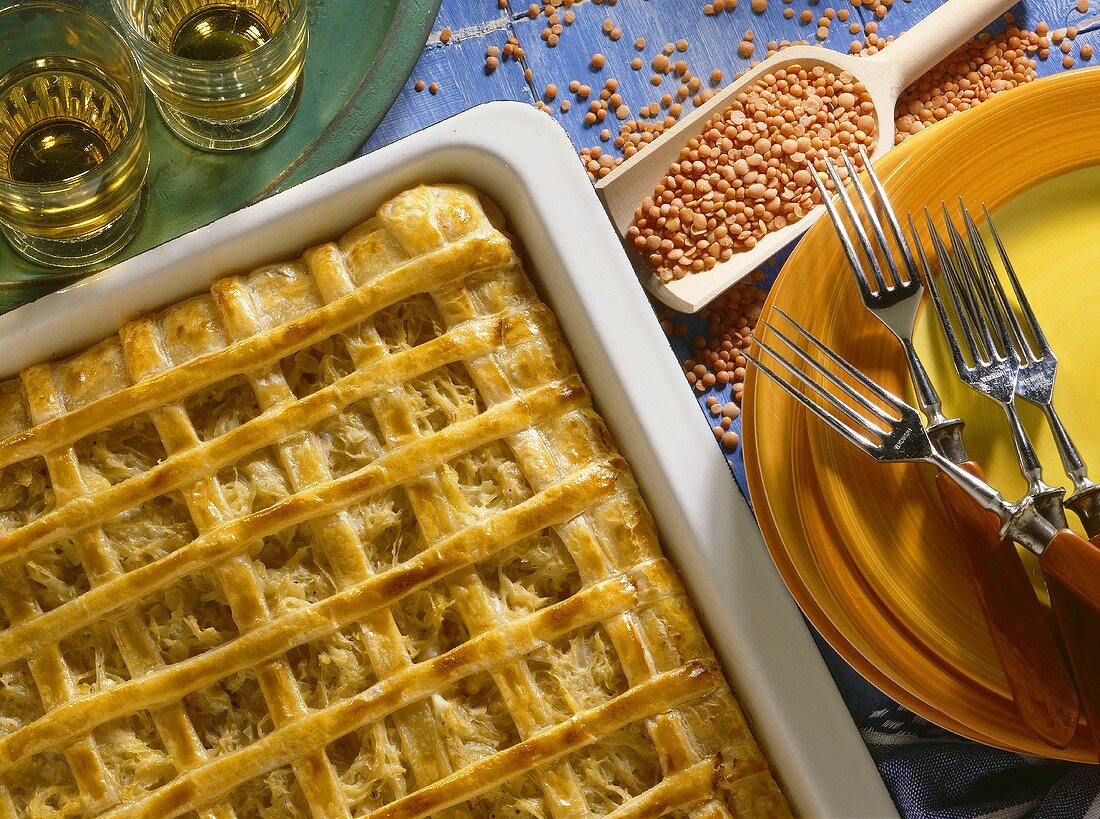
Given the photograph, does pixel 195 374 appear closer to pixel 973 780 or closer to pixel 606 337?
pixel 606 337

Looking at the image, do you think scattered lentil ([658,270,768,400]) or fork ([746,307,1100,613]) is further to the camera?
scattered lentil ([658,270,768,400])

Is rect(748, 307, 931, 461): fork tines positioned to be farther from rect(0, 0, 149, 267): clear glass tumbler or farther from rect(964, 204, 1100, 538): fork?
rect(0, 0, 149, 267): clear glass tumbler

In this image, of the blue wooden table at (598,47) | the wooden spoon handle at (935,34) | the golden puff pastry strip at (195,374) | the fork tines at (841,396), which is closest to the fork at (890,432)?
the fork tines at (841,396)

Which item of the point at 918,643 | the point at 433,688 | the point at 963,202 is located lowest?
the point at 918,643

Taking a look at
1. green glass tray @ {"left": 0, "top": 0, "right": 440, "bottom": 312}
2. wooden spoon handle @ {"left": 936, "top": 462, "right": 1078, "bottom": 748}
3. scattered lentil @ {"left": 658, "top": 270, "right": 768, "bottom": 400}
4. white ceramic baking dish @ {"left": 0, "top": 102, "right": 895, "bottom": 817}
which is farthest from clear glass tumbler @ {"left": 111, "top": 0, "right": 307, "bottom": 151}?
wooden spoon handle @ {"left": 936, "top": 462, "right": 1078, "bottom": 748}

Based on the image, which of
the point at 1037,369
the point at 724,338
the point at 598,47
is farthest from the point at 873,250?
the point at 598,47

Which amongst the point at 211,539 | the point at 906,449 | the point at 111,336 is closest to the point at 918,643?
the point at 906,449

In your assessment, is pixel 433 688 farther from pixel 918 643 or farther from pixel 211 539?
pixel 918 643
